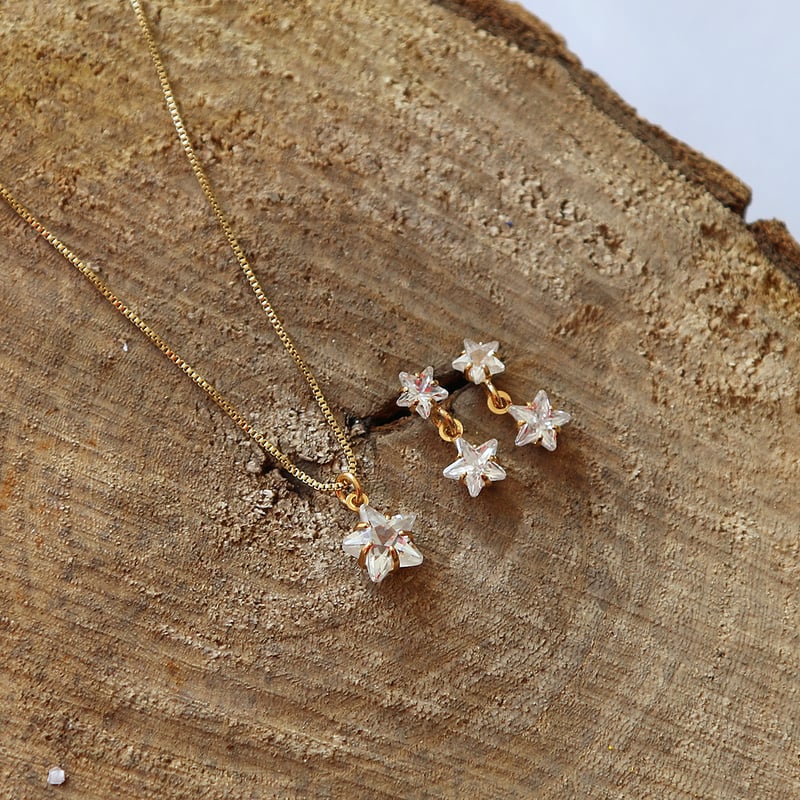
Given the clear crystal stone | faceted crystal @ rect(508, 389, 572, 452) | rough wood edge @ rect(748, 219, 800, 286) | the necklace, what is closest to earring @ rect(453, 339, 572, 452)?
faceted crystal @ rect(508, 389, 572, 452)

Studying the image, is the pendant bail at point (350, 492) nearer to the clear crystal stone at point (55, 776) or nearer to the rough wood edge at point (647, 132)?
the clear crystal stone at point (55, 776)

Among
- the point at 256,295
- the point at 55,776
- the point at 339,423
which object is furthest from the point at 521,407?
the point at 55,776

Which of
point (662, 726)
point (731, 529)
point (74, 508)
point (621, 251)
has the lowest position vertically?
point (74, 508)

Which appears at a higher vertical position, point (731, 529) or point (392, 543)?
point (731, 529)

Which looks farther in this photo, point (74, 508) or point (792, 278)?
point (792, 278)

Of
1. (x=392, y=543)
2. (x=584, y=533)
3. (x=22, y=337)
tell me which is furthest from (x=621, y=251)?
(x=22, y=337)

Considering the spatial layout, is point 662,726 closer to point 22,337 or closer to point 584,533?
point 584,533
